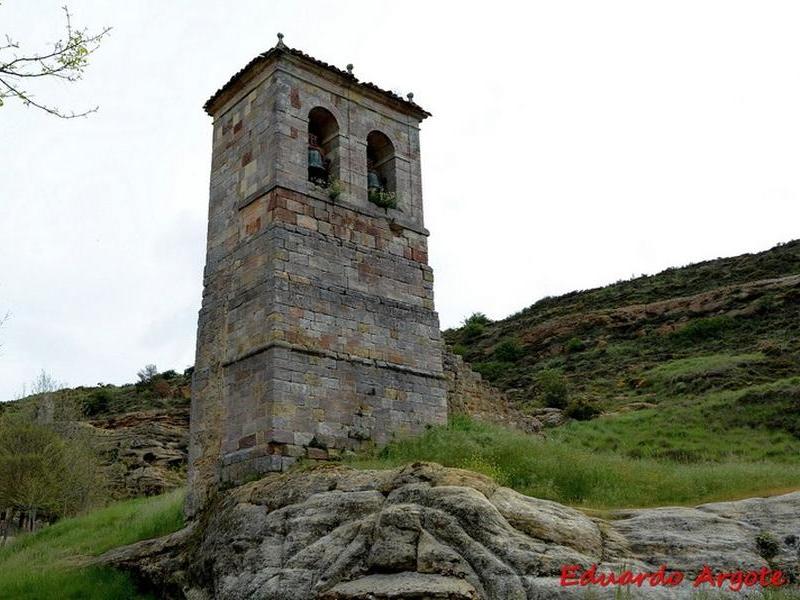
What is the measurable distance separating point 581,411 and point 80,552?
47.6ft

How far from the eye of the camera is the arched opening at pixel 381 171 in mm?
15266

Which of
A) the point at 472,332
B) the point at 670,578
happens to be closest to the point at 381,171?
the point at 670,578

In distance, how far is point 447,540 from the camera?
8625 millimetres

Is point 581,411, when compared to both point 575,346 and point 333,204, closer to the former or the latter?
point 575,346

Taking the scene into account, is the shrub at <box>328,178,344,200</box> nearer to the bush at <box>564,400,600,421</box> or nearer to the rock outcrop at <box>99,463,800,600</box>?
the rock outcrop at <box>99,463,800,600</box>

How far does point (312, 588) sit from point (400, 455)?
3997 millimetres

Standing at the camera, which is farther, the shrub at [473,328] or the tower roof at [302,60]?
the shrub at [473,328]

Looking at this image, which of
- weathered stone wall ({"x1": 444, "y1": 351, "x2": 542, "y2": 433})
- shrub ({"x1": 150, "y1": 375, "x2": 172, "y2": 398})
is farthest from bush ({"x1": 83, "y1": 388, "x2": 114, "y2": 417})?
weathered stone wall ({"x1": 444, "y1": 351, "x2": 542, "y2": 433})

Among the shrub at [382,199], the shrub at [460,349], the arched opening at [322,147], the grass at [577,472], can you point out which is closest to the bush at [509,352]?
the shrub at [460,349]

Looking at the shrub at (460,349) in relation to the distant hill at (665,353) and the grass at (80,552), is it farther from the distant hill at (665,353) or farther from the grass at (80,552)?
the grass at (80,552)

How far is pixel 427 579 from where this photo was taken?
823 cm

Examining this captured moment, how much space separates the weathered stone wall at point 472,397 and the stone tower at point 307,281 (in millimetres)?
1185

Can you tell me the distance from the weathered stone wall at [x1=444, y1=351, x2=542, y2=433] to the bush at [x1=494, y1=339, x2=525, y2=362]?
1897 centimetres

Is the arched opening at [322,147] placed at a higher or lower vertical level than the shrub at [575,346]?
lower
